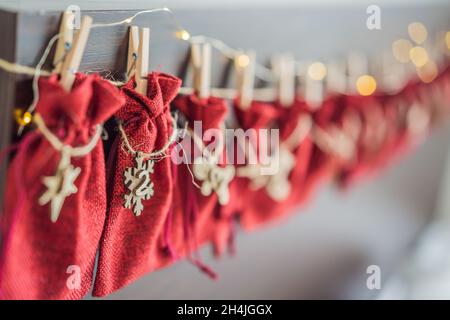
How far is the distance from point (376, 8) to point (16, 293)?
69cm

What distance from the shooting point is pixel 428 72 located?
1.10m

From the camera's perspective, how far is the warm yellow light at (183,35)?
55cm

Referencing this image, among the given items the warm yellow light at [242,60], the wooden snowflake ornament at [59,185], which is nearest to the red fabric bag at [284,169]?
the warm yellow light at [242,60]

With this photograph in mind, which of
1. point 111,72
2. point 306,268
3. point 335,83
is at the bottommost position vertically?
point 306,268

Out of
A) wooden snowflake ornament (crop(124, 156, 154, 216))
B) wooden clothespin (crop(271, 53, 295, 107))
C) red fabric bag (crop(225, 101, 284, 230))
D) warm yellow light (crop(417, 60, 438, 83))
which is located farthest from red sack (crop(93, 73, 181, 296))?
warm yellow light (crop(417, 60, 438, 83))

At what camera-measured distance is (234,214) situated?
72cm

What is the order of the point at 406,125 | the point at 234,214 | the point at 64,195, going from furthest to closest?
the point at 406,125 → the point at 234,214 → the point at 64,195

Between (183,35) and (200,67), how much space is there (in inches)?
1.8

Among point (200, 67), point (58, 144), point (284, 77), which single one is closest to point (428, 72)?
point (284, 77)

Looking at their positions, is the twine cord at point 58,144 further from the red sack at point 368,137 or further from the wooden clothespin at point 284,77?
the red sack at point 368,137

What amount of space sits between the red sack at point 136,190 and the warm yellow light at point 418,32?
687 millimetres

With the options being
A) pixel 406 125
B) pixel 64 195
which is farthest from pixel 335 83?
pixel 64 195
